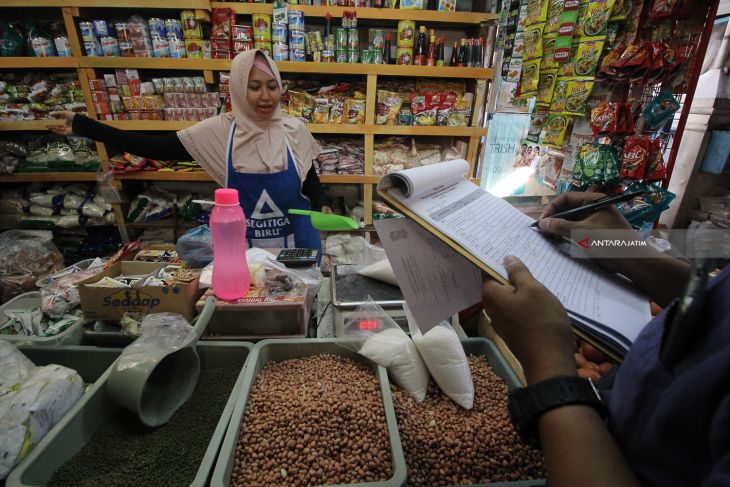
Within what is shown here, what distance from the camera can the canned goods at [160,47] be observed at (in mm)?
2289

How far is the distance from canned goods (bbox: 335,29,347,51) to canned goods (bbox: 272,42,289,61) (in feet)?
1.13

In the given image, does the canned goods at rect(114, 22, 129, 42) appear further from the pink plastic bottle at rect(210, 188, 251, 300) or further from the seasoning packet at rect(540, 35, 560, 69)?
the seasoning packet at rect(540, 35, 560, 69)

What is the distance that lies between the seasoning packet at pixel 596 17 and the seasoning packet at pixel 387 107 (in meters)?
1.17

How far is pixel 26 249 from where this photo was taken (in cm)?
225

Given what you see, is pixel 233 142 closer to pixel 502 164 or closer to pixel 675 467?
pixel 675 467

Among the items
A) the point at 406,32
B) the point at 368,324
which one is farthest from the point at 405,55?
the point at 368,324

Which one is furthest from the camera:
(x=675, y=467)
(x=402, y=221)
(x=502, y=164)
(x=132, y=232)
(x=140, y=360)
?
(x=502, y=164)

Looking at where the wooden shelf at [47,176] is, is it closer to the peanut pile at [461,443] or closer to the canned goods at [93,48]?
the canned goods at [93,48]

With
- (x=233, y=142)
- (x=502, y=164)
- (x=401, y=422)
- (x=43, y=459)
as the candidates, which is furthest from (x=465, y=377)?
(x=502, y=164)

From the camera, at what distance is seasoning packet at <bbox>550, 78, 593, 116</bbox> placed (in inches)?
81.4

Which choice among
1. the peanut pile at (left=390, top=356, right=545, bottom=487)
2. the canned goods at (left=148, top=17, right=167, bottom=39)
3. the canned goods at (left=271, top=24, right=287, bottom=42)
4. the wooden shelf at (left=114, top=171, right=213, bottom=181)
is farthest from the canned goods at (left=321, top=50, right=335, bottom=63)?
the peanut pile at (left=390, top=356, right=545, bottom=487)

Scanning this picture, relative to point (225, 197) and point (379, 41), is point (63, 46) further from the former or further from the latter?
point (225, 197)

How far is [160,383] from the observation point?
980 millimetres

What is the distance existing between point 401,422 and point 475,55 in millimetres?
2475
